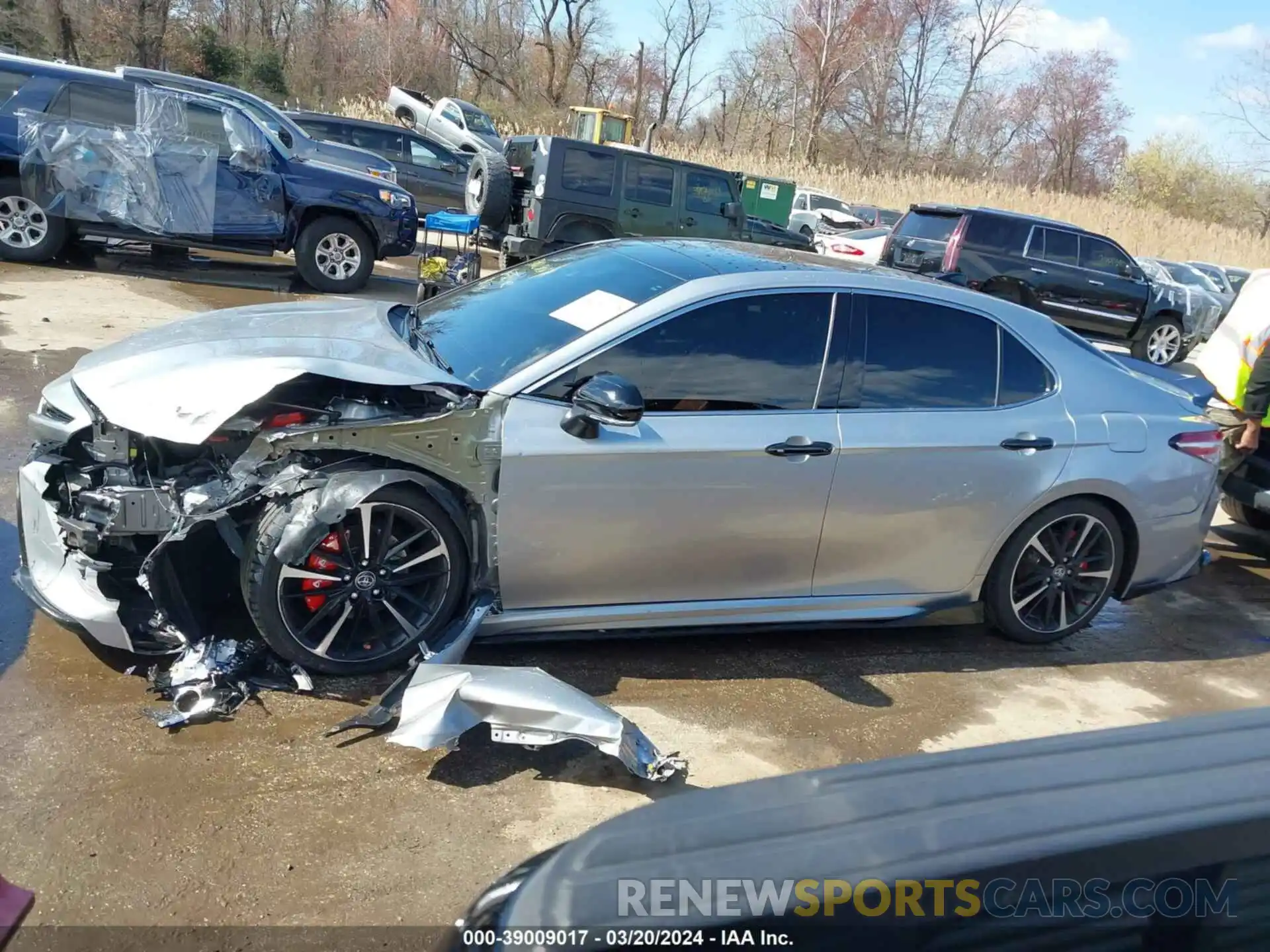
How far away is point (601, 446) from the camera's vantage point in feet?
12.4

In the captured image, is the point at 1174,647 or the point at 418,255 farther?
the point at 418,255

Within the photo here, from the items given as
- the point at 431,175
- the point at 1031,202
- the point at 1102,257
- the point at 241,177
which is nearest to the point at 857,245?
the point at 1102,257

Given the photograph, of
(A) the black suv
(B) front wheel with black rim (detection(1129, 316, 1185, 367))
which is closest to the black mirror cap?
(A) the black suv

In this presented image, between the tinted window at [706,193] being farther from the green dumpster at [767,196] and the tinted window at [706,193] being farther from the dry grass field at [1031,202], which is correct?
the dry grass field at [1031,202]

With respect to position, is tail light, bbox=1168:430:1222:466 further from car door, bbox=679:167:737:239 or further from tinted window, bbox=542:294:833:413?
car door, bbox=679:167:737:239

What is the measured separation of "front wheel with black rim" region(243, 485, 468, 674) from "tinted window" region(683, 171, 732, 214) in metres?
12.5

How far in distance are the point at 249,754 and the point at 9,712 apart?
84cm

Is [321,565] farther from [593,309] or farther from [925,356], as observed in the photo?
[925,356]

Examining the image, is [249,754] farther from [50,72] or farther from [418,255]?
[418,255]

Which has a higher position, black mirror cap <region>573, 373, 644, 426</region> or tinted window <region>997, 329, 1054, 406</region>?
tinted window <region>997, 329, 1054, 406</region>

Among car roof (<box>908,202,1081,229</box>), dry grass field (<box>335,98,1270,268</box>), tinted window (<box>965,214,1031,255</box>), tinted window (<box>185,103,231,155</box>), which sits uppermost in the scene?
dry grass field (<box>335,98,1270,268</box>)

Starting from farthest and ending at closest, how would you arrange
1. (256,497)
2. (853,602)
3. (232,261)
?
1. (232,261)
2. (853,602)
3. (256,497)

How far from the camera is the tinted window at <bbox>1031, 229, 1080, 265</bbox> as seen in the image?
14.4 m

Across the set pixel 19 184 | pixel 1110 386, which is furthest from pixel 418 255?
pixel 1110 386
